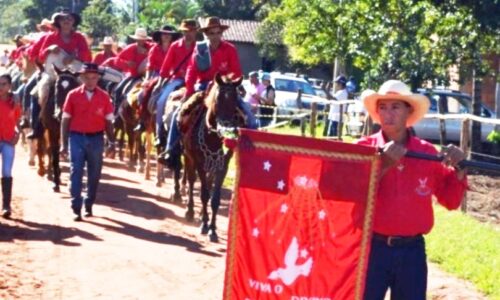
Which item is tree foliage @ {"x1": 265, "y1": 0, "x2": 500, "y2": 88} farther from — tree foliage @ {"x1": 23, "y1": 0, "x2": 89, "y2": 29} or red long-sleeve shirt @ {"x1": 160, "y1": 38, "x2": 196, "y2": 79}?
tree foliage @ {"x1": 23, "y1": 0, "x2": 89, "y2": 29}

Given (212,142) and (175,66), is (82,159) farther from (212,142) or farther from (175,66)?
(175,66)

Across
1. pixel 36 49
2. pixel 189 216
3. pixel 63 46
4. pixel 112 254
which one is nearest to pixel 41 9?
pixel 36 49

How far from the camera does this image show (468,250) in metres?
13.8

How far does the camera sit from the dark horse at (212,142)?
1441 centimetres

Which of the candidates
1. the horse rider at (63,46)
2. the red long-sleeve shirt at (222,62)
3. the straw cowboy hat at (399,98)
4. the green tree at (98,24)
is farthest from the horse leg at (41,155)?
the green tree at (98,24)

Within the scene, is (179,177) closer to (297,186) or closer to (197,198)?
(197,198)

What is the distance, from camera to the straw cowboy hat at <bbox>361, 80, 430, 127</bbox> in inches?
295

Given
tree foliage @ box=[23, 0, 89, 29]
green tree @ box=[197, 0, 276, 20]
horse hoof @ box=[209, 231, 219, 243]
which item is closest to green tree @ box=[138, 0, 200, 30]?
green tree @ box=[197, 0, 276, 20]

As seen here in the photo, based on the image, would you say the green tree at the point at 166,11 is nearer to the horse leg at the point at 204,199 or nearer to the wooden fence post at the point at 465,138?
the wooden fence post at the point at 465,138

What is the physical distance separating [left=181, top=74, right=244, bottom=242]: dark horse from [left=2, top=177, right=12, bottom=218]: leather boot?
2362mm

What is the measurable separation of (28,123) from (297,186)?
53.4 ft


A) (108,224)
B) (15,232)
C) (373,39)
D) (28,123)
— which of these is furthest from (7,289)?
(373,39)

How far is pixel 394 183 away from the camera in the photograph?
24.5 ft

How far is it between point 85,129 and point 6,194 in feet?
4.51
